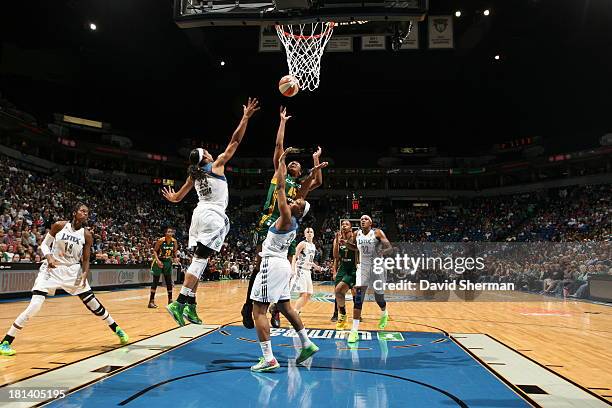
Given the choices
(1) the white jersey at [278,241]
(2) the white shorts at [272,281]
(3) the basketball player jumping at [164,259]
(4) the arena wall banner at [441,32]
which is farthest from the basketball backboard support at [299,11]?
(4) the arena wall banner at [441,32]

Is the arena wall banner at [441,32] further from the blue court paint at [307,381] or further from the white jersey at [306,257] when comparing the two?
the blue court paint at [307,381]

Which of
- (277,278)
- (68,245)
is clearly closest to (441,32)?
(277,278)

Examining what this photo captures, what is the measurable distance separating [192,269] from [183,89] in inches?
1142

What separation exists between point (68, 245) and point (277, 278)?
3.41 metres

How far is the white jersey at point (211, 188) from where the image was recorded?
240 inches

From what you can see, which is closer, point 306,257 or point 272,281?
point 272,281

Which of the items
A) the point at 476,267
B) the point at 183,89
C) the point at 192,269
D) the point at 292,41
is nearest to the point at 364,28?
the point at 292,41

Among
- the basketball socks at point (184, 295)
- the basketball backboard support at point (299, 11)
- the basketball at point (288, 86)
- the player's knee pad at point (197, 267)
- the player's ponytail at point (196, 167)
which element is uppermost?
the basketball backboard support at point (299, 11)

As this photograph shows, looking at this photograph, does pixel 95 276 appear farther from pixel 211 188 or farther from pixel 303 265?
pixel 211 188

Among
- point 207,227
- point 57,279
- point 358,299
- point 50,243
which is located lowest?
point 358,299

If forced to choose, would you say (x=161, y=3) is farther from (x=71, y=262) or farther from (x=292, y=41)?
(x=71, y=262)

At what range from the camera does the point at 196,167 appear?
5969 millimetres

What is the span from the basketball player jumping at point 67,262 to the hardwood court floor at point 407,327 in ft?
2.57

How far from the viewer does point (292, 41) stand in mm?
12609
